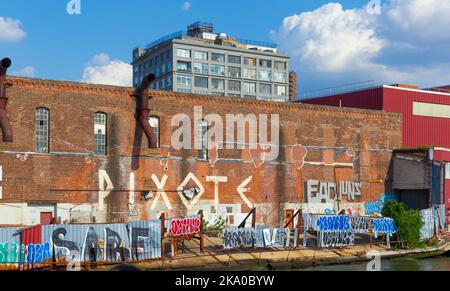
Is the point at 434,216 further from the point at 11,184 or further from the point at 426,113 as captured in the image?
the point at 11,184

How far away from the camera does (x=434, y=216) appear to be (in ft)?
137

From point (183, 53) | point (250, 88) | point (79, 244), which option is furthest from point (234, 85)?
point (79, 244)

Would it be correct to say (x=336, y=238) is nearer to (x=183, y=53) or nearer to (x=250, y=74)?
(x=183, y=53)

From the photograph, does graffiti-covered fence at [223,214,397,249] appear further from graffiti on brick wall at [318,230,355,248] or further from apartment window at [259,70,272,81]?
apartment window at [259,70,272,81]

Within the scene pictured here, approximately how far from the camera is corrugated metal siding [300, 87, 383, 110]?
52.4 metres

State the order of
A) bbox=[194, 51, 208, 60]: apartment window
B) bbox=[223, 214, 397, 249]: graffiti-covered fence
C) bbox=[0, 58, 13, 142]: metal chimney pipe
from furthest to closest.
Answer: bbox=[194, 51, 208, 60]: apartment window
bbox=[223, 214, 397, 249]: graffiti-covered fence
bbox=[0, 58, 13, 142]: metal chimney pipe

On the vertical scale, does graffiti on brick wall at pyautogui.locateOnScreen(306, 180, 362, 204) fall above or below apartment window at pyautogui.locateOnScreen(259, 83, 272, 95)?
below

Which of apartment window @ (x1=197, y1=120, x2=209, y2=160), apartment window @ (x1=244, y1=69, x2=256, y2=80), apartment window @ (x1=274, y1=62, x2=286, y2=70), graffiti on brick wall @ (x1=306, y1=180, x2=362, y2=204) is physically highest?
apartment window @ (x1=274, y1=62, x2=286, y2=70)

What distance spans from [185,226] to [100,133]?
9.80 meters

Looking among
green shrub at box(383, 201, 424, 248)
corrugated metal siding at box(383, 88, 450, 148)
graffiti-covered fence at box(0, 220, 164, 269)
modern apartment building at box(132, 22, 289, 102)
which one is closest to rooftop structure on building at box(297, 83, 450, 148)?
corrugated metal siding at box(383, 88, 450, 148)

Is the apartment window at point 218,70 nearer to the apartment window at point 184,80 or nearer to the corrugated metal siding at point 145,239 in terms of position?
the apartment window at point 184,80

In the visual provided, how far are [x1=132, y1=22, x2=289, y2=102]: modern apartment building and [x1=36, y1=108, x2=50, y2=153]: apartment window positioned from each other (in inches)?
3590
